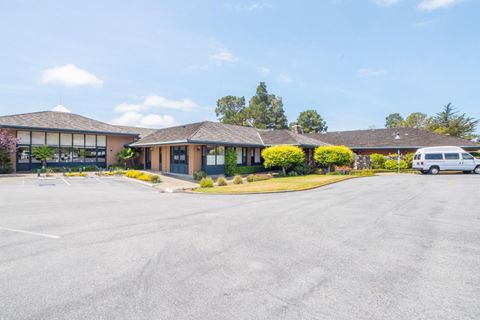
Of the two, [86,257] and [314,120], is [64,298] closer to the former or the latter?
[86,257]

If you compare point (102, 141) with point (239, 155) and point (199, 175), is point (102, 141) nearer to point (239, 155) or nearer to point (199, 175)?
point (199, 175)

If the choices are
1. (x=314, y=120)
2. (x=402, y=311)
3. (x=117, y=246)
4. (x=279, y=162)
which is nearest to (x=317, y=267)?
(x=402, y=311)

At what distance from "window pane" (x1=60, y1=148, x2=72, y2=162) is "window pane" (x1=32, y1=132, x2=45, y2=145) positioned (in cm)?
176

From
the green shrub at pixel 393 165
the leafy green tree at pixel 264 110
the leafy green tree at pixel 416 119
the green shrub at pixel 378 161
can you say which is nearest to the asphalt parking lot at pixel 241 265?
the green shrub at pixel 393 165

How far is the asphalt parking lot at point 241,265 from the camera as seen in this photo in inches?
123

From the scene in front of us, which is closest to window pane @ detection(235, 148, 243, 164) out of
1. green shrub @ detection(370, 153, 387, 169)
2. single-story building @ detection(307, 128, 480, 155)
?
green shrub @ detection(370, 153, 387, 169)

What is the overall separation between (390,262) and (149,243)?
4967 mm

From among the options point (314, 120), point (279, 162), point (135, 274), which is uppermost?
point (314, 120)

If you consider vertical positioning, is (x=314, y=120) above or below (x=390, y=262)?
above

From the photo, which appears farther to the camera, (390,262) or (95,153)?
(95,153)

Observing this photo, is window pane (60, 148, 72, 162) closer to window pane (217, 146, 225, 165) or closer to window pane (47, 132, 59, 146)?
window pane (47, 132, 59, 146)

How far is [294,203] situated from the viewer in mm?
10203

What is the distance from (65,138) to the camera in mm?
25188

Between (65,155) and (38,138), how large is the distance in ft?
8.92
